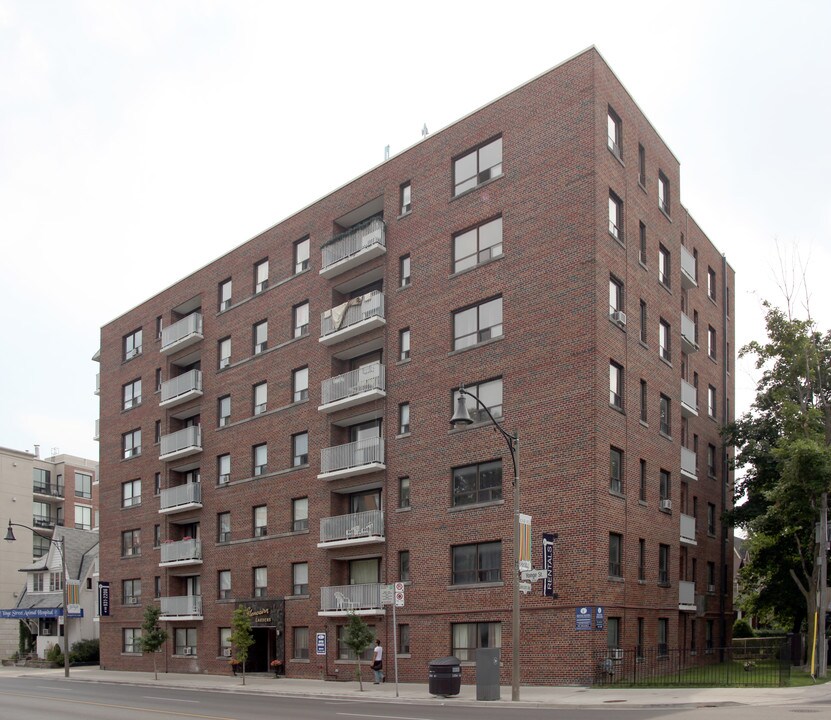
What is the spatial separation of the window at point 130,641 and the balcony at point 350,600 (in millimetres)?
17157

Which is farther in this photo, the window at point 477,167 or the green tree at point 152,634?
the green tree at point 152,634

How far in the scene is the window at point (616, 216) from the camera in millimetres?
33622

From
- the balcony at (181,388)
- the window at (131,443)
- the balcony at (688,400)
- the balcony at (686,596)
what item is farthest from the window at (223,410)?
the balcony at (686,596)

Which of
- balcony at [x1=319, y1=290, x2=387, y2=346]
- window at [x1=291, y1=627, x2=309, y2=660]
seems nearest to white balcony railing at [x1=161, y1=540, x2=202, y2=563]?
window at [x1=291, y1=627, x2=309, y2=660]

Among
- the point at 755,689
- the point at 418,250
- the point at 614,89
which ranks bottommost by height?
the point at 755,689

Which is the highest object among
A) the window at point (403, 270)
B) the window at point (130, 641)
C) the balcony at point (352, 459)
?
the window at point (403, 270)

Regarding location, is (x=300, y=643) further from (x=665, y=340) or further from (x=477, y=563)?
(x=665, y=340)

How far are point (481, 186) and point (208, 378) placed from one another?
65.4ft

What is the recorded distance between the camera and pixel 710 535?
4462 cm

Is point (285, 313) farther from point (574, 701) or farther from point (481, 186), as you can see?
point (574, 701)

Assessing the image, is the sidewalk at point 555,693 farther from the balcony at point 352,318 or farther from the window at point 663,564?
the balcony at point 352,318

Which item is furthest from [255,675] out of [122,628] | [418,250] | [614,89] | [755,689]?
[614,89]

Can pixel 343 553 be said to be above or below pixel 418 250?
below

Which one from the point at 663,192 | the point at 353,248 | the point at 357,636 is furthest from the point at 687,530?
the point at 353,248
